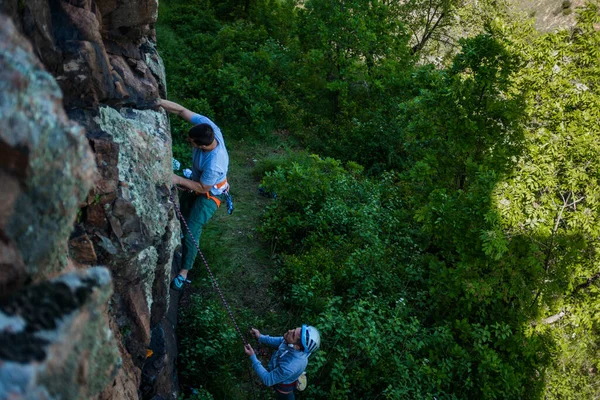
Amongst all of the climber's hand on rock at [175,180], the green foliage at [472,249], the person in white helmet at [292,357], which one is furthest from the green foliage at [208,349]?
the climber's hand on rock at [175,180]

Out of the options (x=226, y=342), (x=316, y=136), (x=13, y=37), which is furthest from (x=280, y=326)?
(x=316, y=136)

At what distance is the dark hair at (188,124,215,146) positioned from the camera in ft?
19.6

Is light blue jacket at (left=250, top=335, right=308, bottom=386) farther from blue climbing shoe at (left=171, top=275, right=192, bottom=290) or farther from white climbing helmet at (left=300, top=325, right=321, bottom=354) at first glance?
blue climbing shoe at (left=171, top=275, right=192, bottom=290)

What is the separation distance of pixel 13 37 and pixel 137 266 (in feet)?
9.07

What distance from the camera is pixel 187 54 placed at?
47.3 ft

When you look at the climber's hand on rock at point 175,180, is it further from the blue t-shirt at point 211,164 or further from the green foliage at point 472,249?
the green foliage at point 472,249

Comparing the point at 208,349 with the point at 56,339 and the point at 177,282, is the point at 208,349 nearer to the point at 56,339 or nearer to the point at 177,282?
the point at 177,282

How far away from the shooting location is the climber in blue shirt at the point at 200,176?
6043mm

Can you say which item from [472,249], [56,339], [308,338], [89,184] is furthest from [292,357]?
[472,249]

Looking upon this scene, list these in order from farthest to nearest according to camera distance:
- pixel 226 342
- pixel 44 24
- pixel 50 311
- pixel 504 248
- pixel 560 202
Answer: pixel 560 202
pixel 504 248
pixel 226 342
pixel 44 24
pixel 50 311

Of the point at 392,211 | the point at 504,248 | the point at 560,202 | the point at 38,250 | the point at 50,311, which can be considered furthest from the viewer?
the point at 392,211

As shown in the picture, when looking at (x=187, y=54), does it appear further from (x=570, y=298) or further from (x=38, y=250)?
(x=38, y=250)

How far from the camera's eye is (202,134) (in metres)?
5.98

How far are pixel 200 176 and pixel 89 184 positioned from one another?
13.2ft
